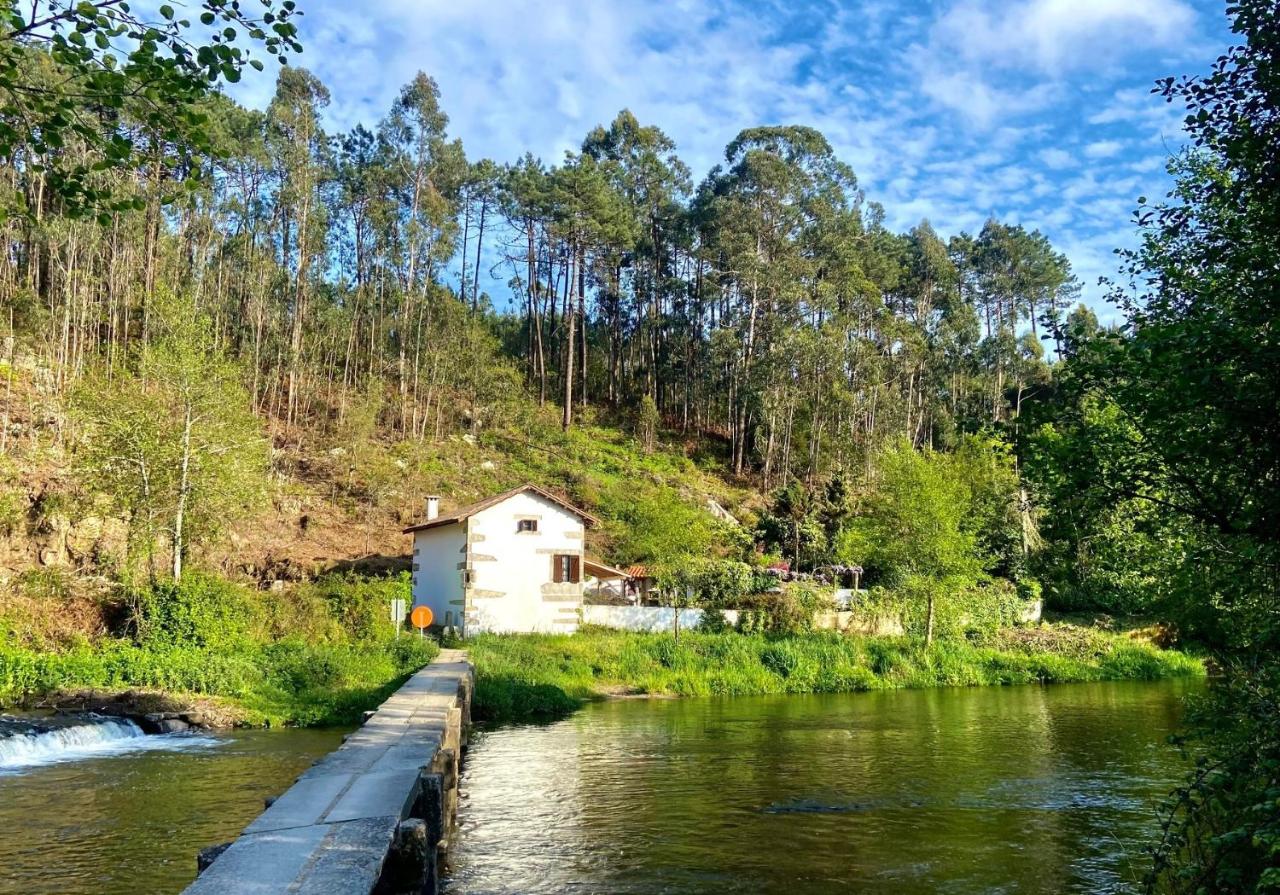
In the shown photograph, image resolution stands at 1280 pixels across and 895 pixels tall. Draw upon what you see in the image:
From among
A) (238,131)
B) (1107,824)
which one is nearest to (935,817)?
(1107,824)

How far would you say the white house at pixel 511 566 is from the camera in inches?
1352

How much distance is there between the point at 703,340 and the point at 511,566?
3544cm

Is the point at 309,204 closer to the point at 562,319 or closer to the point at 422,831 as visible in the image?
the point at 562,319

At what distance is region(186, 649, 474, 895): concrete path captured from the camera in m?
6.77

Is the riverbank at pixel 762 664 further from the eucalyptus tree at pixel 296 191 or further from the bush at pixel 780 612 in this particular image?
the eucalyptus tree at pixel 296 191

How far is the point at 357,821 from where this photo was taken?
8.60m

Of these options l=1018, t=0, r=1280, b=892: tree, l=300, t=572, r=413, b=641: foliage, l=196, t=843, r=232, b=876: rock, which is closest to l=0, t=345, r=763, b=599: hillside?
l=300, t=572, r=413, b=641: foliage

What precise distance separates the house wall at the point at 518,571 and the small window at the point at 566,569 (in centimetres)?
18

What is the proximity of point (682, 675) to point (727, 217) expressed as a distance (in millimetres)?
39056

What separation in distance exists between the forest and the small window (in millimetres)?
4122

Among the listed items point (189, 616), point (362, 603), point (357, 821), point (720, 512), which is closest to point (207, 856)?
point (357, 821)

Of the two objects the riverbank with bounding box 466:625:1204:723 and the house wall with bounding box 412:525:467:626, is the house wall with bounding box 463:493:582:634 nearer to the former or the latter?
the house wall with bounding box 412:525:467:626

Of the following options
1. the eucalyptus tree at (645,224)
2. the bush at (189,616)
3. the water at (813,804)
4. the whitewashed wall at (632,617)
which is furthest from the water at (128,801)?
→ the eucalyptus tree at (645,224)

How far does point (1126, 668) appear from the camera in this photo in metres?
38.7
